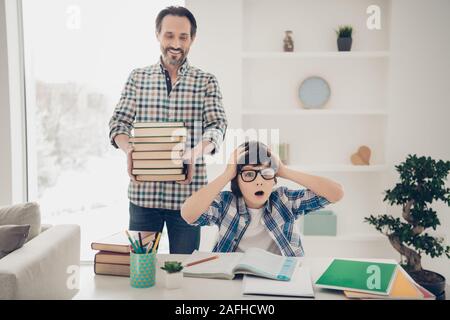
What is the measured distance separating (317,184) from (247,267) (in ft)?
1.88

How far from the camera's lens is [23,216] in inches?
82.6

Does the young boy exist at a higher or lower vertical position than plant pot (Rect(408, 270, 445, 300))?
higher

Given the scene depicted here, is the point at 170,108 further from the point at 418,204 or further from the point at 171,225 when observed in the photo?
the point at 418,204

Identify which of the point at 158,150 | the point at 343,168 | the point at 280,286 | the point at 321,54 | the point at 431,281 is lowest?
the point at 431,281

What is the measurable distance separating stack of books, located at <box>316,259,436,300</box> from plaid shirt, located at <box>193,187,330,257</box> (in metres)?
0.38

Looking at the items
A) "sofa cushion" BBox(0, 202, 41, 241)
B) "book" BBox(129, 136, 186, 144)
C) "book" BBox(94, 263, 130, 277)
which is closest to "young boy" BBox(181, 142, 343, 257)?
"book" BBox(129, 136, 186, 144)

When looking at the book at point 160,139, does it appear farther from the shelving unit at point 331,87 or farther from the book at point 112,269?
the shelving unit at point 331,87

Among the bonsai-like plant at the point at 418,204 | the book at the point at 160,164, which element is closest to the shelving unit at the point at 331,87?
the bonsai-like plant at the point at 418,204

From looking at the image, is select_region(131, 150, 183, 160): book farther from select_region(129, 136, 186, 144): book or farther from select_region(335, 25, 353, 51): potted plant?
select_region(335, 25, 353, 51): potted plant

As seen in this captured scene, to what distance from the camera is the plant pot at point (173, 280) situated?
4.08 feet

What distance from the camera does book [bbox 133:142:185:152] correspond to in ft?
4.82

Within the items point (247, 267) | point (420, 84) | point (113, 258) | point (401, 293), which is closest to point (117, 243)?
point (113, 258)

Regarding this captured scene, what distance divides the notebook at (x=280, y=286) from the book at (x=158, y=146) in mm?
449

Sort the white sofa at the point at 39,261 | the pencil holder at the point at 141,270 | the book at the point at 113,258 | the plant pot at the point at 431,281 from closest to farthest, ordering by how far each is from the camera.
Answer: the pencil holder at the point at 141,270 < the book at the point at 113,258 < the white sofa at the point at 39,261 < the plant pot at the point at 431,281
